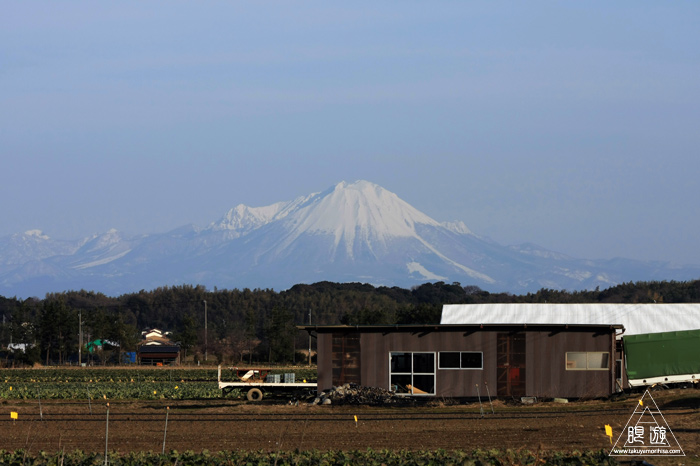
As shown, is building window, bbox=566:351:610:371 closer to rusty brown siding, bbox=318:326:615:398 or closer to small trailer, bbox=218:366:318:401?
rusty brown siding, bbox=318:326:615:398

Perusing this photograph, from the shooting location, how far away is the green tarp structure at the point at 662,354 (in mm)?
34469

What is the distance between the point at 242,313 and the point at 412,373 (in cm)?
13967

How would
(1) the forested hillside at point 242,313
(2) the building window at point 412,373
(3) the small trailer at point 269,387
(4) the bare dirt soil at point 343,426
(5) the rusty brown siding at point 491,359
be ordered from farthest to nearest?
(1) the forested hillside at point 242,313 → (3) the small trailer at point 269,387 → (2) the building window at point 412,373 → (5) the rusty brown siding at point 491,359 → (4) the bare dirt soil at point 343,426

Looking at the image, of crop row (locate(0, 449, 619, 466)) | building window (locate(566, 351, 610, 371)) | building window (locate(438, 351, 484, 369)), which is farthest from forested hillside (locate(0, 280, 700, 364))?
crop row (locate(0, 449, 619, 466))

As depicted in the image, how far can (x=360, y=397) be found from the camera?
33969 millimetres

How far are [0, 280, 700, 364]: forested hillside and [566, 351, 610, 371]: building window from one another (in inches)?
1906

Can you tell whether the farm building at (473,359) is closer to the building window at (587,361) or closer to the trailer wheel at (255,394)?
the building window at (587,361)

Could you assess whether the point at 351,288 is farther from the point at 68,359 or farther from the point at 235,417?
the point at 235,417

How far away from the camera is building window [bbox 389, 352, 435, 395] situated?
36906mm

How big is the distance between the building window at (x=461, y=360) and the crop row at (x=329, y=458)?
16689mm

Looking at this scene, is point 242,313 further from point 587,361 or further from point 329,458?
point 329,458

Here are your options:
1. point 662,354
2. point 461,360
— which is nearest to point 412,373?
point 461,360

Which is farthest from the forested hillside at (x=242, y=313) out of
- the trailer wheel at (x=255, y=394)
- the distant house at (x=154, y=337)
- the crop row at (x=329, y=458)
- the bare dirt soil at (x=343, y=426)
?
the crop row at (x=329, y=458)

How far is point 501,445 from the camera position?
22.0 metres
